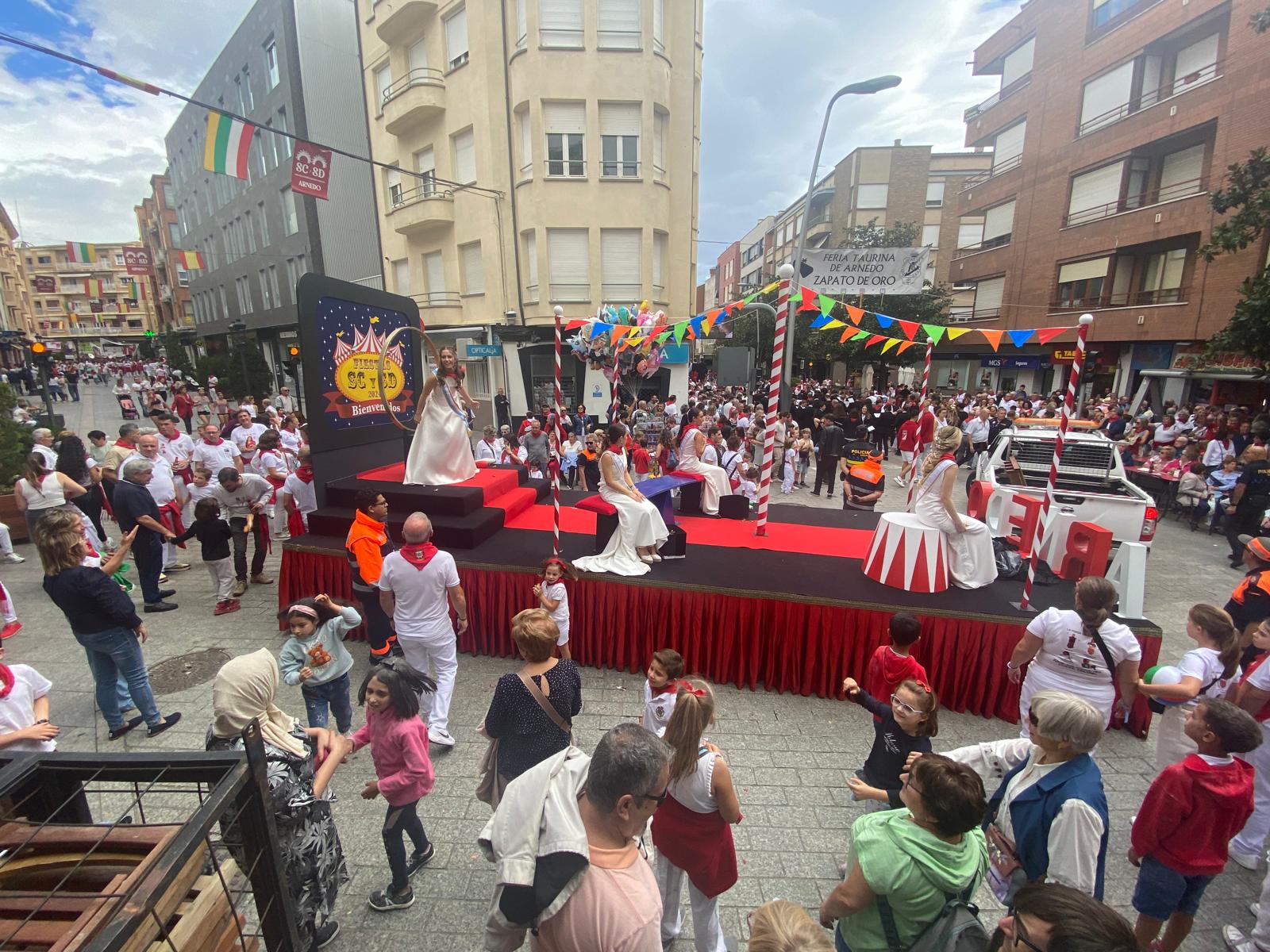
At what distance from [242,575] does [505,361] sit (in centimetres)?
1387

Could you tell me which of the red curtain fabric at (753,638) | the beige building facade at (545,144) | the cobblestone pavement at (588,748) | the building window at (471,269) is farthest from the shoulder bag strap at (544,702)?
the building window at (471,269)

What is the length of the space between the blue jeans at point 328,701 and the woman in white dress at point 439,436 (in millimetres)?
3493

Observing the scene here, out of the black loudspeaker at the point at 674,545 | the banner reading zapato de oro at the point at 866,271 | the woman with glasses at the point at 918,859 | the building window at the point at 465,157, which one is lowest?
the black loudspeaker at the point at 674,545

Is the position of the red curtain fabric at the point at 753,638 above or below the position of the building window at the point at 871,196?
below

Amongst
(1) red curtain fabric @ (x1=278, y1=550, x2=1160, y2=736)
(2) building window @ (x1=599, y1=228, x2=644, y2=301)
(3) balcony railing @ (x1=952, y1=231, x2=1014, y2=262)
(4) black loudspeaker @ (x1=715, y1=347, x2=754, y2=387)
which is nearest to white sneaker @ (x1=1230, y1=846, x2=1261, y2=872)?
(1) red curtain fabric @ (x1=278, y1=550, x2=1160, y2=736)

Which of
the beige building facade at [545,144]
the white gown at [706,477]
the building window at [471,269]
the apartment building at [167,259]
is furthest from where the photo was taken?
the apartment building at [167,259]

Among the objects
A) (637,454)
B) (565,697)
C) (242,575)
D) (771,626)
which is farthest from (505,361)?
(565,697)

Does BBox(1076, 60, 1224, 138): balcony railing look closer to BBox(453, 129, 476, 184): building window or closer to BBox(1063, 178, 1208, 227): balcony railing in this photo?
BBox(1063, 178, 1208, 227): balcony railing

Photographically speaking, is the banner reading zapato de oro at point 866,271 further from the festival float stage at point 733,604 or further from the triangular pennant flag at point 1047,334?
the festival float stage at point 733,604

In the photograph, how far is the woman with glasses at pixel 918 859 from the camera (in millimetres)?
1783

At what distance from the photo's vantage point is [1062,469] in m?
8.28

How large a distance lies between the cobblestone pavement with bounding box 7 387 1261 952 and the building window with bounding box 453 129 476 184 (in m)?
16.5

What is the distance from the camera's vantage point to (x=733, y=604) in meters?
5.20

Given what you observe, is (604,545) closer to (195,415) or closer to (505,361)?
(505,361)
